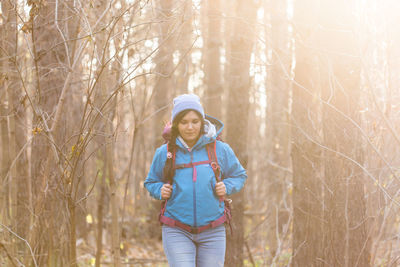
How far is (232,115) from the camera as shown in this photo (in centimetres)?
646

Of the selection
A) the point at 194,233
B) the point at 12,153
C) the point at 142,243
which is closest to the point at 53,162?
the point at 12,153

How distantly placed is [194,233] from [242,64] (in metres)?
3.24

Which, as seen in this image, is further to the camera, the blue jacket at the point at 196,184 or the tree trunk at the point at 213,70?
the tree trunk at the point at 213,70

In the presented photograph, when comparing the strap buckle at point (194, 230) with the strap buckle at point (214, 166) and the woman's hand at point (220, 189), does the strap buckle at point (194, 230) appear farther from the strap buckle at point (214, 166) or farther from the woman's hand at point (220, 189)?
the strap buckle at point (214, 166)

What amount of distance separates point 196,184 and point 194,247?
51 cm

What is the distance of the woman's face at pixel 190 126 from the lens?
151 inches

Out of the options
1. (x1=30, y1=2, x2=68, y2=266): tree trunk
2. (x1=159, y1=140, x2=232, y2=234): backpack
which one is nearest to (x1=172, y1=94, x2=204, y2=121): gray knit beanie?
(x1=159, y1=140, x2=232, y2=234): backpack

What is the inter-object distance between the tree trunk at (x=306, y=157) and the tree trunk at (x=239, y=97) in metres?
0.71

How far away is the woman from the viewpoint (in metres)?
3.68

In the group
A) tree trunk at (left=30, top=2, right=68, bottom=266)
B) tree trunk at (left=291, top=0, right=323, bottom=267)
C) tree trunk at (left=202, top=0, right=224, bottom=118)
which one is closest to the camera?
tree trunk at (left=30, top=2, right=68, bottom=266)

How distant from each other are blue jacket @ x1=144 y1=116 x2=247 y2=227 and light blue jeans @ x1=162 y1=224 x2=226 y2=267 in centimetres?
11

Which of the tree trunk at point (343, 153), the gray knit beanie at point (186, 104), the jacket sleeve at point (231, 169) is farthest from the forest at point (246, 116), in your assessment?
the jacket sleeve at point (231, 169)

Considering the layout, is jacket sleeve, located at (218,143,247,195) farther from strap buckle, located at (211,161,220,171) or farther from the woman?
strap buckle, located at (211,161,220,171)

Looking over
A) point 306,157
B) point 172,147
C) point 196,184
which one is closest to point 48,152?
point 172,147
